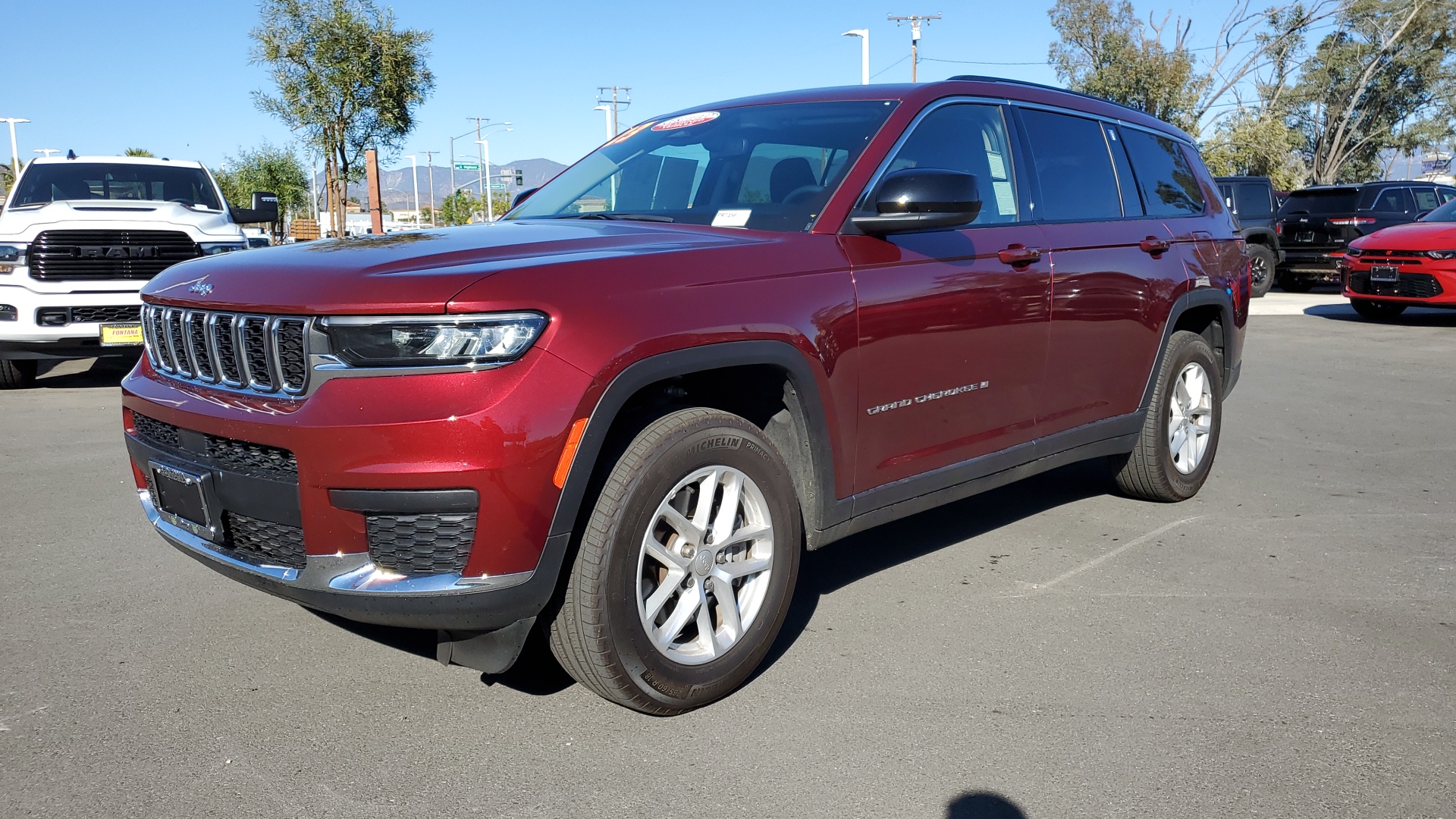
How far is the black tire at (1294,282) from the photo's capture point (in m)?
20.1

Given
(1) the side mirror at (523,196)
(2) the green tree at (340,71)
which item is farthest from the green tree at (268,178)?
(1) the side mirror at (523,196)

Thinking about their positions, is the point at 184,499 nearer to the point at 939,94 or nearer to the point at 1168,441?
the point at 939,94

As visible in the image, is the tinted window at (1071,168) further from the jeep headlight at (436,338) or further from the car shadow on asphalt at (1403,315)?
the car shadow on asphalt at (1403,315)

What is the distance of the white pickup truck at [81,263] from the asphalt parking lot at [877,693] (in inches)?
155

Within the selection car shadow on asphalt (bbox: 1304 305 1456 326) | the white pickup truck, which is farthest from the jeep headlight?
car shadow on asphalt (bbox: 1304 305 1456 326)

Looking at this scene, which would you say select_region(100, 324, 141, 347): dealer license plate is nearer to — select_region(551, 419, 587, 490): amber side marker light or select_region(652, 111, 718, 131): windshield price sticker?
select_region(652, 111, 718, 131): windshield price sticker

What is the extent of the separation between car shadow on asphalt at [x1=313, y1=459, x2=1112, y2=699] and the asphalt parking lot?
0.02 metres

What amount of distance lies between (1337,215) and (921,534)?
16.6 metres

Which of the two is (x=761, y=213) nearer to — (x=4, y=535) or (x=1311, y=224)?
(x=4, y=535)

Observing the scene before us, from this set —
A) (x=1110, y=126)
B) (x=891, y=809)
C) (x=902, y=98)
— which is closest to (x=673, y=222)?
(x=902, y=98)

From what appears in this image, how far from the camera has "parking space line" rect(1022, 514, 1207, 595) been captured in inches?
170

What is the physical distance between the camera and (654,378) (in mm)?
2924

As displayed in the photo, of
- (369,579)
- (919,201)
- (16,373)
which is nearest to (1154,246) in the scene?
(919,201)

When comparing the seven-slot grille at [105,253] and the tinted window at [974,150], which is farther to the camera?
the seven-slot grille at [105,253]
